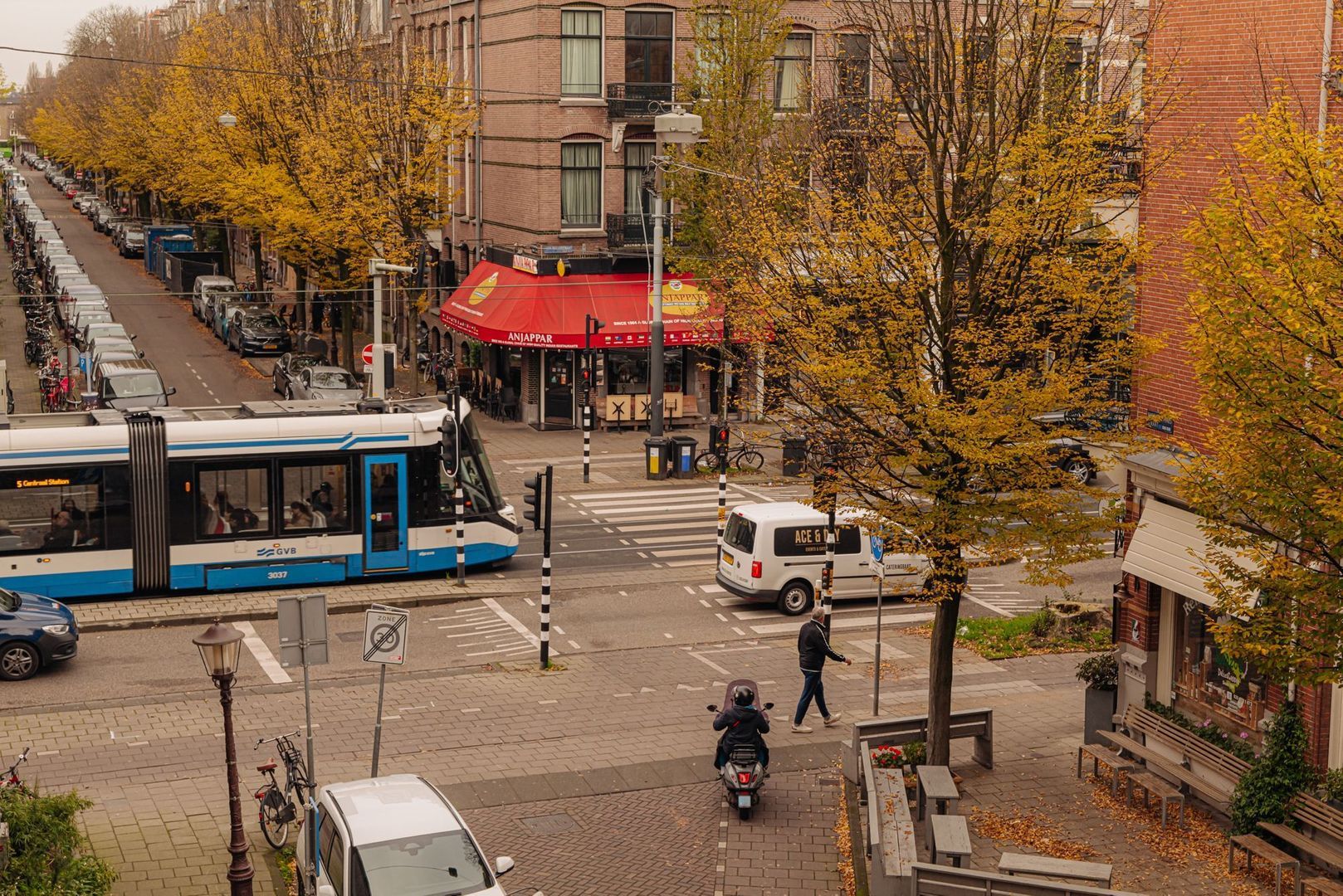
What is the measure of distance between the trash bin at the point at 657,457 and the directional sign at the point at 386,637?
832 inches

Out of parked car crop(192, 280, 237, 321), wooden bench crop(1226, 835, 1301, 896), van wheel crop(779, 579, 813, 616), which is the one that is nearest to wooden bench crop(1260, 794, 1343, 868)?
wooden bench crop(1226, 835, 1301, 896)

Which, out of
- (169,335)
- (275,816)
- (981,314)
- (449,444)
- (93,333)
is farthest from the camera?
(169,335)

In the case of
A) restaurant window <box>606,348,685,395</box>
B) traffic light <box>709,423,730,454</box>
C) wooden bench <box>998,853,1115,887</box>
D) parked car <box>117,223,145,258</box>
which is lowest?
wooden bench <box>998,853,1115,887</box>

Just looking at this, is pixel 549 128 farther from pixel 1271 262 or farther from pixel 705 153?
pixel 1271 262

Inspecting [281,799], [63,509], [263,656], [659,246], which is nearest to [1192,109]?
[281,799]

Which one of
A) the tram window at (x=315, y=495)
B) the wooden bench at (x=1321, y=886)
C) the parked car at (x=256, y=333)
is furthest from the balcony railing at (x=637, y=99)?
the wooden bench at (x=1321, y=886)

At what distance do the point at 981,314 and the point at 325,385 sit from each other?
30789mm

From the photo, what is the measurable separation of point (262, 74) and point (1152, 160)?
4229 centimetres

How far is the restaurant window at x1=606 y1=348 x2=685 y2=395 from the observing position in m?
44.4

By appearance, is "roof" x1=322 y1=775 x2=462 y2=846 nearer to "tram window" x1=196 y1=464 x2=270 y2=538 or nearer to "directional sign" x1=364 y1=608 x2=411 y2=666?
"directional sign" x1=364 y1=608 x2=411 y2=666

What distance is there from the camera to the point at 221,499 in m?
24.9

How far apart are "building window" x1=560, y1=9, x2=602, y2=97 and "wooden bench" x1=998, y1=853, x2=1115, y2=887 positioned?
35.0 meters

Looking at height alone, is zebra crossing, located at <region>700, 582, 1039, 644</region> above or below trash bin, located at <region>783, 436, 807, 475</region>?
below

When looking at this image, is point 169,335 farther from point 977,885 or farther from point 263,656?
point 977,885
